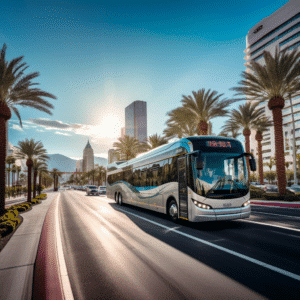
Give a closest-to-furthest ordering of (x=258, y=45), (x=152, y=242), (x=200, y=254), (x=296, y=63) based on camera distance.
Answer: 1. (x=200, y=254)
2. (x=152, y=242)
3. (x=296, y=63)
4. (x=258, y=45)

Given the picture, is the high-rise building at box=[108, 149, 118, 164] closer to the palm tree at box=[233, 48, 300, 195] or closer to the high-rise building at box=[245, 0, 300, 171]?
the palm tree at box=[233, 48, 300, 195]

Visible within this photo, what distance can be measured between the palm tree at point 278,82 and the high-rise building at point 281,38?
63410mm

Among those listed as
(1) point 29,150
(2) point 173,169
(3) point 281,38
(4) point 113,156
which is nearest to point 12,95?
(2) point 173,169

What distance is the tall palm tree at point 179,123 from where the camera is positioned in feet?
85.5

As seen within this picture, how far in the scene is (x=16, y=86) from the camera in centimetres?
1571

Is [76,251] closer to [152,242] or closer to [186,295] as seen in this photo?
[152,242]

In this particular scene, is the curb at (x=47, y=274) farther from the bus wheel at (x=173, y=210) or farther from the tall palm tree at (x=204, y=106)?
the tall palm tree at (x=204, y=106)

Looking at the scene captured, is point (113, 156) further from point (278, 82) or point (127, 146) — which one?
point (278, 82)

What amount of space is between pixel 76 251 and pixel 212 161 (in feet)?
17.2

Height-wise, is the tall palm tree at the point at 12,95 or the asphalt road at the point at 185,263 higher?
the tall palm tree at the point at 12,95

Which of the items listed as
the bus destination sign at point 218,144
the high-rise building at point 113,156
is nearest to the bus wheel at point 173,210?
the bus destination sign at point 218,144

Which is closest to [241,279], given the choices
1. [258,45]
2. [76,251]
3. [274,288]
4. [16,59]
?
[274,288]

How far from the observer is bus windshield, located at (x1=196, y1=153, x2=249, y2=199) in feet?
27.0

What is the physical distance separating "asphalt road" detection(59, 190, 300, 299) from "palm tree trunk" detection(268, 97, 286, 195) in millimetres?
13487
